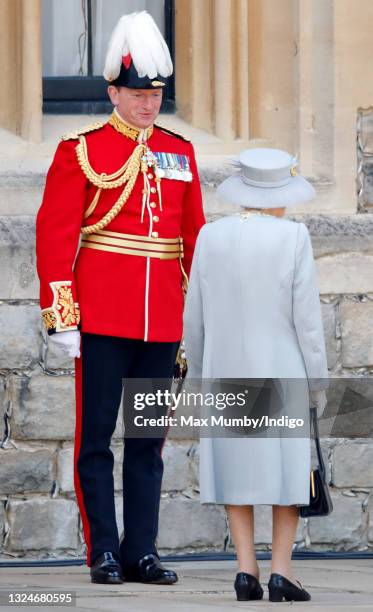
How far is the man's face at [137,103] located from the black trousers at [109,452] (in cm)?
68

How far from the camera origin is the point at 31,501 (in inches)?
232

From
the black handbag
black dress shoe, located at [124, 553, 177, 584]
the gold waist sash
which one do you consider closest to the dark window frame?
the gold waist sash

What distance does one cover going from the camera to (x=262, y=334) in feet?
15.0

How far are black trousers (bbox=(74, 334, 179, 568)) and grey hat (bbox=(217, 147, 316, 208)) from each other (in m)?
0.60

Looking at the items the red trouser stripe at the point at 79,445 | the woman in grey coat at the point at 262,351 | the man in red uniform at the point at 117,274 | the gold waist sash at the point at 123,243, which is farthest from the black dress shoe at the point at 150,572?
the gold waist sash at the point at 123,243

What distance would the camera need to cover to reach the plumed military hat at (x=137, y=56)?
4938 mm

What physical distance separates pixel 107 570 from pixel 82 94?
2156 millimetres

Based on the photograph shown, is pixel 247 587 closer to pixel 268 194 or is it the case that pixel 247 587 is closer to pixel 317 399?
pixel 317 399

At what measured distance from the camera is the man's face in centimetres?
498

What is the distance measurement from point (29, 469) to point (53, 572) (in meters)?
0.49

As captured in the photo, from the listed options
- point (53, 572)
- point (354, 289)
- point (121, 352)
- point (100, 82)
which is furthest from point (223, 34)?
point (53, 572)

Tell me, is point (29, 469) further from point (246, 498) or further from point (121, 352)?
point (246, 498)

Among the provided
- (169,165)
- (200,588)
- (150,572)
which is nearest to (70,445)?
(150,572)

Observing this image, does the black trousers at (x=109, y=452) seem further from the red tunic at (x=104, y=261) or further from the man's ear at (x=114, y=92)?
the man's ear at (x=114, y=92)
